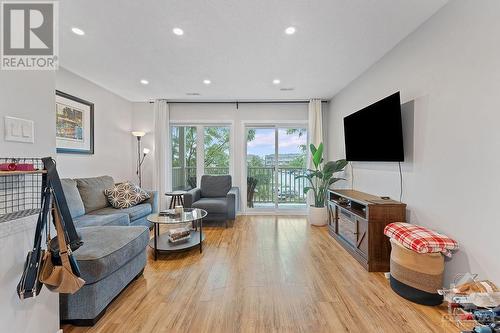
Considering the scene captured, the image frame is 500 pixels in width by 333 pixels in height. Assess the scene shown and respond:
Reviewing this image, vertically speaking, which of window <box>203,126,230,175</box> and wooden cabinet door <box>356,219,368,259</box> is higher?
window <box>203,126,230,175</box>

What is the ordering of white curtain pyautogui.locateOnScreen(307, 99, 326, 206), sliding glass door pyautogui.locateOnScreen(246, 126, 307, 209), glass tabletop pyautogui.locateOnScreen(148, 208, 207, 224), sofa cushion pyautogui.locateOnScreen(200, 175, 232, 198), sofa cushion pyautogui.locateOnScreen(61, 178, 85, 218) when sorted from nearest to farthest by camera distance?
glass tabletop pyautogui.locateOnScreen(148, 208, 207, 224) → sofa cushion pyautogui.locateOnScreen(61, 178, 85, 218) → sofa cushion pyautogui.locateOnScreen(200, 175, 232, 198) → white curtain pyautogui.locateOnScreen(307, 99, 326, 206) → sliding glass door pyautogui.locateOnScreen(246, 126, 307, 209)

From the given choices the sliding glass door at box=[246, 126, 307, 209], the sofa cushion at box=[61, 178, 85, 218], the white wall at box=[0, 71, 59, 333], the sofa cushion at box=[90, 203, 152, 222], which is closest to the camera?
the white wall at box=[0, 71, 59, 333]

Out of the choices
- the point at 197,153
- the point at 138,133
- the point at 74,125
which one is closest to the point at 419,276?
the point at 197,153

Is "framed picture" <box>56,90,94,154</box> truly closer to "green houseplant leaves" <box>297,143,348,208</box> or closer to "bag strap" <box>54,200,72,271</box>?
"bag strap" <box>54,200,72,271</box>

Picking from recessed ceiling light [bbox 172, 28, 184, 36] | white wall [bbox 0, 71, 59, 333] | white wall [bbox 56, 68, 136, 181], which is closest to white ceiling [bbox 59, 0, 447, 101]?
recessed ceiling light [bbox 172, 28, 184, 36]

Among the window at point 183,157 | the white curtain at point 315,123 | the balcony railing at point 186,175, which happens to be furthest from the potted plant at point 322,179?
the window at point 183,157

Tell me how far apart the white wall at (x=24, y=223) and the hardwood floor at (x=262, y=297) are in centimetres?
39

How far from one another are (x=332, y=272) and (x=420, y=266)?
829mm

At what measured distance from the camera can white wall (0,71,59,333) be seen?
1129 mm

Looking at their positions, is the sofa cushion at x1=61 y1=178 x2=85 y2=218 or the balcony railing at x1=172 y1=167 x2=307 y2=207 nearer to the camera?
the sofa cushion at x1=61 y1=178 x2=85 y2=218

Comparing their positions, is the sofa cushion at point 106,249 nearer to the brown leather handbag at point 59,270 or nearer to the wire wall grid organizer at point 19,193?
the brown leather handbag at point 59,270

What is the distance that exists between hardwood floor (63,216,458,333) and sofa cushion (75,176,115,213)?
4.38 ft

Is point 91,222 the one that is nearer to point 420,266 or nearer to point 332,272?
point 332,272

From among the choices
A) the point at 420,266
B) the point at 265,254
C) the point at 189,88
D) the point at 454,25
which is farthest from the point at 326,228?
the point at 189,88
